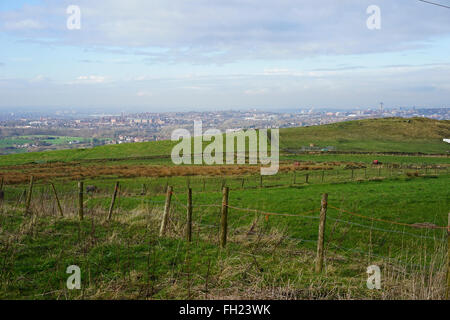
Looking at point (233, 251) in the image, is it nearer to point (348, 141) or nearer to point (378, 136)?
point (348, 141)

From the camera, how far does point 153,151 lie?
81.2 m

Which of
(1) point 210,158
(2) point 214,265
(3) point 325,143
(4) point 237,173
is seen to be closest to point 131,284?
(2) point 214,265

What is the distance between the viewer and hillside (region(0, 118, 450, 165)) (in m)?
76.7

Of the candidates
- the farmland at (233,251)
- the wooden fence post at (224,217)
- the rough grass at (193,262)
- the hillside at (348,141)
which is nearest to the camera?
the rough grass at (193,262)

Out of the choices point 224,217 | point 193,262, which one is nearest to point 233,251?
point 224,217

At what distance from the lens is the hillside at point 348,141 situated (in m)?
76.7

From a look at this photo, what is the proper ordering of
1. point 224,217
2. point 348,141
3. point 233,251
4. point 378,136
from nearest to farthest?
point 233,251 → point 224,217 → point 348,141 → point 378,136

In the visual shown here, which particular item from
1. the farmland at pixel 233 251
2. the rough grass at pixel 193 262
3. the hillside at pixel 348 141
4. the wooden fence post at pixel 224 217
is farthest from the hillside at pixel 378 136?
the wooden fence post at pixel 224 217

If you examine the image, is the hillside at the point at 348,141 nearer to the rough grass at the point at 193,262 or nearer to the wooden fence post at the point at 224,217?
the rough grass at the point at 193,262

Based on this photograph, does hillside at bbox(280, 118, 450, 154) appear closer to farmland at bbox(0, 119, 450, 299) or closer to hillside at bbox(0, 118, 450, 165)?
hillside at bbox(0, 118, 450, 165)

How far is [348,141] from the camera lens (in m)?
93.2

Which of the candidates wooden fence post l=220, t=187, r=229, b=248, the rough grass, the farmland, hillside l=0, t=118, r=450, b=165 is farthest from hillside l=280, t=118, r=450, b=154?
→ wooden fence post l=220, t=187, r=229, b=248

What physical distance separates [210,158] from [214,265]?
201 ft
